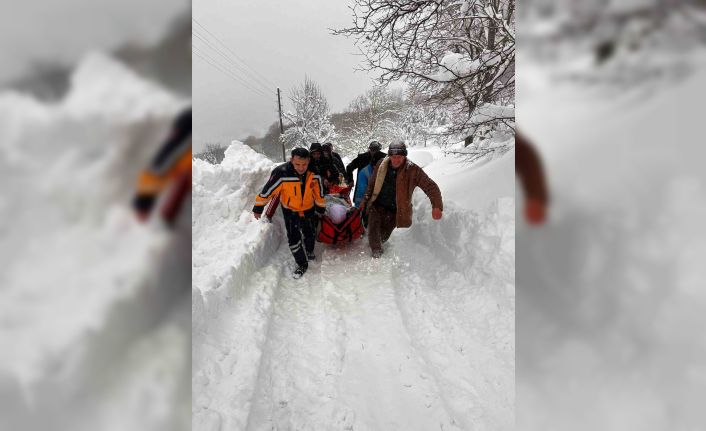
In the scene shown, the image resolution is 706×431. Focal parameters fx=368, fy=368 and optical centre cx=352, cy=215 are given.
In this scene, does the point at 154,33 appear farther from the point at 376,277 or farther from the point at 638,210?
the point at 376,277

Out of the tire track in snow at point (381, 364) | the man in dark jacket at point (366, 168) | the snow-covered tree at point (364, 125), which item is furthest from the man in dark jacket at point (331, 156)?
the snow-covered tree at point (364, 125)

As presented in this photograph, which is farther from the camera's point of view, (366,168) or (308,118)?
(308,118)

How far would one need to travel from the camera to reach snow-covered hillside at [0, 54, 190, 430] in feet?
1.70

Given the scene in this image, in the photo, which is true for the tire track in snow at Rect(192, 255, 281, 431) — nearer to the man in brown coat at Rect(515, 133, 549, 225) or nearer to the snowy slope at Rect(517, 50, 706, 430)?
the snowy slope at Rect(517, 50, 706, 430)

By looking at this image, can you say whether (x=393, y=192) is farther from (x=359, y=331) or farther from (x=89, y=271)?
(x=89, y=271)

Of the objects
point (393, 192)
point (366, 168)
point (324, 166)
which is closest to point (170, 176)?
point (393, 192)

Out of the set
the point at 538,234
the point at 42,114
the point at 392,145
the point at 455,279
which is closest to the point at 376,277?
the point at 455,279

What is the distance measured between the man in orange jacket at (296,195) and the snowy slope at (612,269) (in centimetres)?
334

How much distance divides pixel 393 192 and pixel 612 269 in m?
3.95

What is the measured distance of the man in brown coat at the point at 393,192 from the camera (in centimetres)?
427

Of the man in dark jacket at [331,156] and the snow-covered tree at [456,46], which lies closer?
the snow-covered tree at [456,46]

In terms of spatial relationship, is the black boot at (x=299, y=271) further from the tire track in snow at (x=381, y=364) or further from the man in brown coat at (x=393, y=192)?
the man in brown coat at (x=393, y=192)

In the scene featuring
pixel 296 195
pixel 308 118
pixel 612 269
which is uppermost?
pixel 612 269

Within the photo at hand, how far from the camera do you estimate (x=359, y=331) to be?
299 cm
